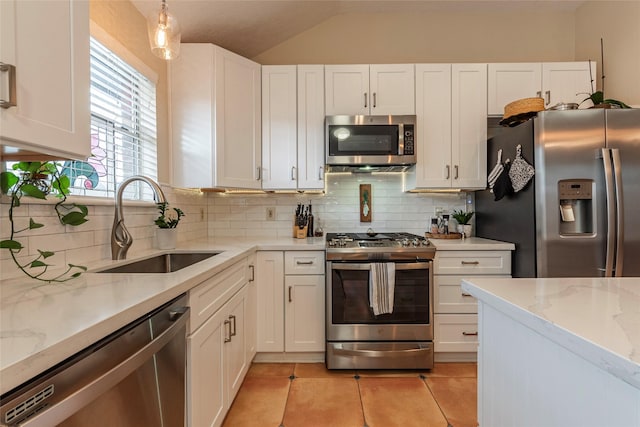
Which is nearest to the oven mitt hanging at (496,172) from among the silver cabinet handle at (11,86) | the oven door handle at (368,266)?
the oven door handle at (368,266)

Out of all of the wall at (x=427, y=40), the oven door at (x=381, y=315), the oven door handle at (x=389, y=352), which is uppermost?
the wall at (x=427, y=40)

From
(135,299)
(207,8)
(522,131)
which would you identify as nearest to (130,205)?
(135,299)

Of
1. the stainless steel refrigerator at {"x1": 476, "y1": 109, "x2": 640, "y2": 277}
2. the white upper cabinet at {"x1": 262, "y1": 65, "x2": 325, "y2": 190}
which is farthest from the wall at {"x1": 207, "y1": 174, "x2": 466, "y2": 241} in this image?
the stainless steel refrigerator at {"x1": 476, "y1": 109, "x2": 640, "y2": 277}

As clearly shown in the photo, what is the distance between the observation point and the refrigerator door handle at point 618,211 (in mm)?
1966

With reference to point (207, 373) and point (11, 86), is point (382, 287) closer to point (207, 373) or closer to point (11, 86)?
point (207, 373)

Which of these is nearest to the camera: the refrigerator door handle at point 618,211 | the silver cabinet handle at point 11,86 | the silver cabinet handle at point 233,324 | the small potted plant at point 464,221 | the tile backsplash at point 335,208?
the silver cabinet handle at point 11,86

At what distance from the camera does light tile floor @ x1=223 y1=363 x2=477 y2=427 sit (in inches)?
71.7

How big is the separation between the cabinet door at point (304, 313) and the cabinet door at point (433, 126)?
1.19m

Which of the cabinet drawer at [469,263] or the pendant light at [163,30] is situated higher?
the pendant light at [163,30]

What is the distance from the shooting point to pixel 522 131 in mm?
2211

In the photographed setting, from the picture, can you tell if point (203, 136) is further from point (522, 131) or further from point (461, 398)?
point (461, 398)

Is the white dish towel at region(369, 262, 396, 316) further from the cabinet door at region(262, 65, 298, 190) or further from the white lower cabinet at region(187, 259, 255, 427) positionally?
the cabinet door at region(262, 65, 298, 190)

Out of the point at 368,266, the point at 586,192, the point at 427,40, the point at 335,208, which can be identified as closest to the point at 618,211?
the point at 586,192

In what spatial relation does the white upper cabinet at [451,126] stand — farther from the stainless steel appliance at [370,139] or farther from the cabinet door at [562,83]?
the cabinet door at [562,83]
